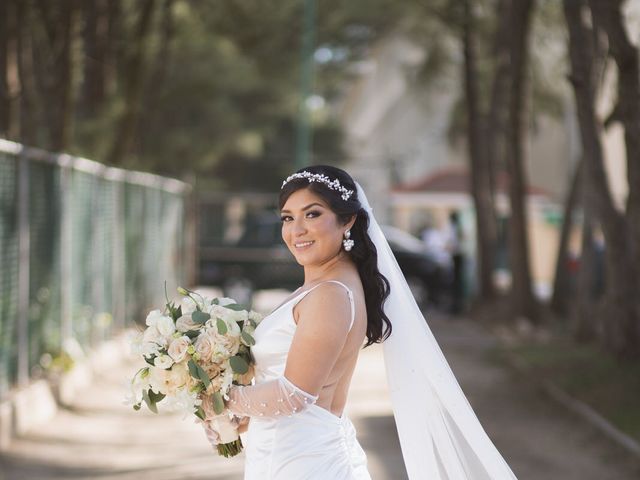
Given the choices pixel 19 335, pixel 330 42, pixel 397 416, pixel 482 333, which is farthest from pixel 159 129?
pixel 397 416

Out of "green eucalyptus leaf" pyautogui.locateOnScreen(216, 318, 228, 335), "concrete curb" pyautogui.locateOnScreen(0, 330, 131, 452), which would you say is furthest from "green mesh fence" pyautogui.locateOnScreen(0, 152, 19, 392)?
"green eucalyptus leaf" pyautogui.locateOnScreen(216, 318, 228, 335)

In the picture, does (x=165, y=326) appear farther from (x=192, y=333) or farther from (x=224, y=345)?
(x=224, y=345)

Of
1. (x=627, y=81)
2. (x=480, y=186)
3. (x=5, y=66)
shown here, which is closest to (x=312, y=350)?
(x=627, y=81)

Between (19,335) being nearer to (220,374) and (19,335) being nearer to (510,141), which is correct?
(220,374)

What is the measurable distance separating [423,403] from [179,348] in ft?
2.75

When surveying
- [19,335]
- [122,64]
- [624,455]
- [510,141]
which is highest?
[122,64]

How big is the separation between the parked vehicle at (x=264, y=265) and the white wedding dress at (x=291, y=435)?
2107cm

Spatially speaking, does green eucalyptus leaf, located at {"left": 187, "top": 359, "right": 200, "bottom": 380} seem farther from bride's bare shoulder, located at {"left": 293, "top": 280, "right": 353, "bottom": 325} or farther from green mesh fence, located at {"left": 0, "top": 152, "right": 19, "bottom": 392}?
green mesh fence, located at {"left": 0, "top": 152, "right": 19, "bottom": 392}

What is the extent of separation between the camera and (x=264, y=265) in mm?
25969

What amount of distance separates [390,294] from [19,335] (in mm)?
7217

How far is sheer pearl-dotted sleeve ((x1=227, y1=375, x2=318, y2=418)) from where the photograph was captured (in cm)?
390

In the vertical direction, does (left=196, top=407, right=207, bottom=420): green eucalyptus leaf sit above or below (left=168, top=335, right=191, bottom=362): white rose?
below

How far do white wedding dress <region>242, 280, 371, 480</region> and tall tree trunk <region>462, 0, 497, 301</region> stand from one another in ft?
68.3

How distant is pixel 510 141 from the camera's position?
19.8 metres
